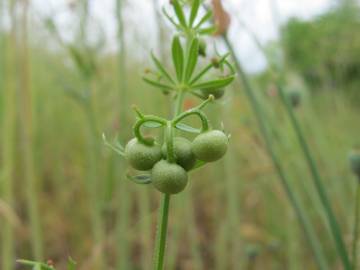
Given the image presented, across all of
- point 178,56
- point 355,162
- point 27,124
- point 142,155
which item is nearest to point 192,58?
point 178,56

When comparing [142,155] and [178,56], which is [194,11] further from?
[142,155]

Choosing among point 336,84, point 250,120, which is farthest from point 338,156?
point 250,120

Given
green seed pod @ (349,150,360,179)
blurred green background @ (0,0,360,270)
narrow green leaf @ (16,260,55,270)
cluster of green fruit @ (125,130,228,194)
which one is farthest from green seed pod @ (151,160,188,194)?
blurred green background @ (0,0,360,270)

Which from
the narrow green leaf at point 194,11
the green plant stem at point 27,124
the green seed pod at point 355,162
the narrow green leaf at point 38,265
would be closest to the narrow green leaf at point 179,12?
the narrow green leaf at point 194,11

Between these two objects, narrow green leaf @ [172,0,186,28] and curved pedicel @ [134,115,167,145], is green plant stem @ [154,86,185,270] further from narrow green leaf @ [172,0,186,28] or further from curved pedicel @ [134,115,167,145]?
narrow green leaf @ [172,0,186,28]

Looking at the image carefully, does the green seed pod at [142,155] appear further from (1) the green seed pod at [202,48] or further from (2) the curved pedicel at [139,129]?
(1) the green seed pod at [202,48]

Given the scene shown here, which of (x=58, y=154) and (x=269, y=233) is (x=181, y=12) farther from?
(x=58, y=154)

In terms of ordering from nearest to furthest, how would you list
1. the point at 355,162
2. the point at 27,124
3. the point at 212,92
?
the point at 212,92
the point at 355,162
the point at 27,124
